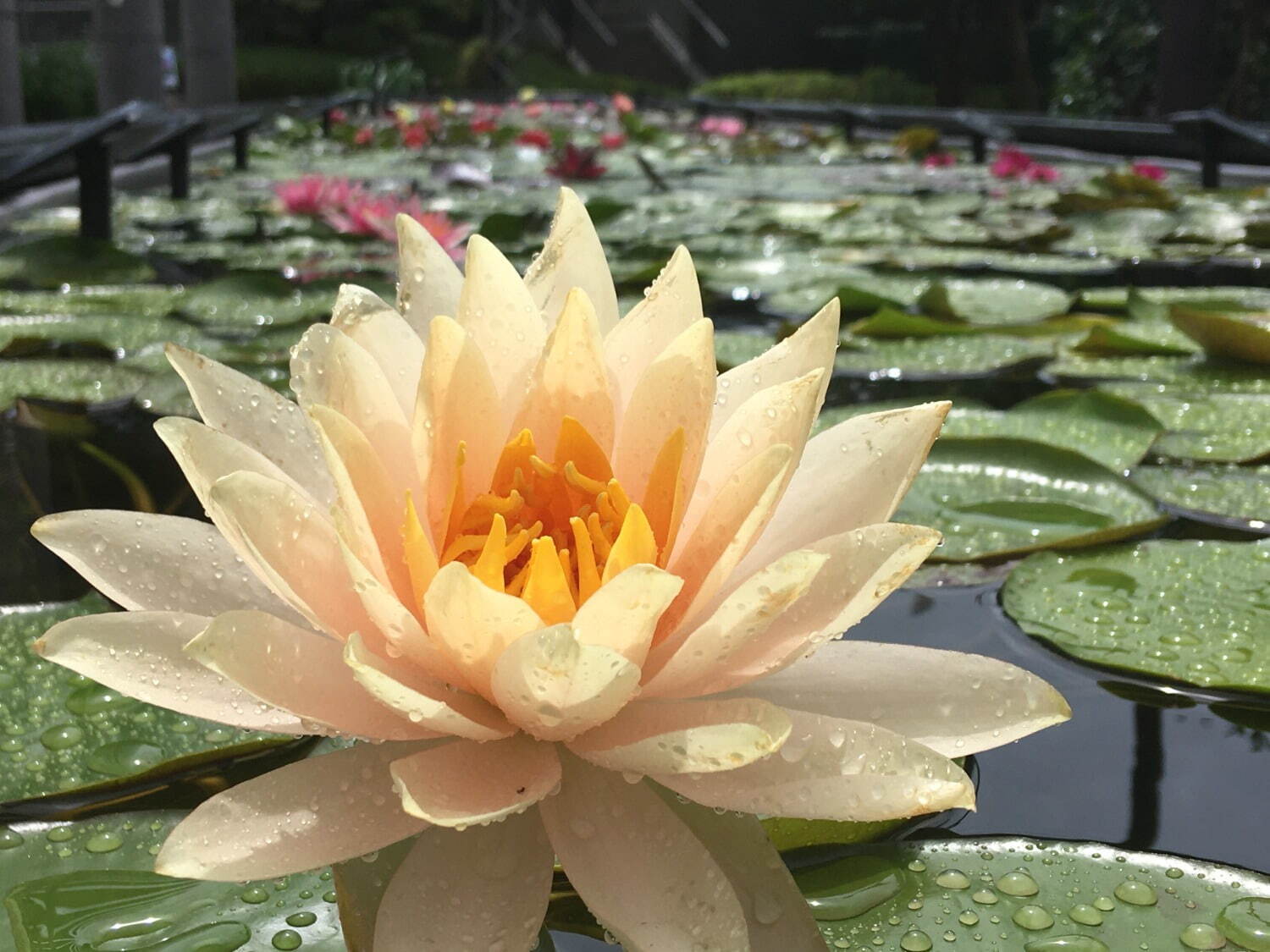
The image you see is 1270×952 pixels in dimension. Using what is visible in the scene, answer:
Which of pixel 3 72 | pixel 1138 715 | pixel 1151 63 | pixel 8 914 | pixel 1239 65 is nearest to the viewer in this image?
pixel 8 914

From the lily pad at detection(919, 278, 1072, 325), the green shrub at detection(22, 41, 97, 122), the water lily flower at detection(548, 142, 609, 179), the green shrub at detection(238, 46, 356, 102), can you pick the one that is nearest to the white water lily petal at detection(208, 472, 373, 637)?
the lily pad at detection(919, 278, 1072, 325)

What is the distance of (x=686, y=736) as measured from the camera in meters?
0.38

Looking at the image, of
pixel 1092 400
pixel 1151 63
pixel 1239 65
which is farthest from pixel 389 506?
pixel 1151 63

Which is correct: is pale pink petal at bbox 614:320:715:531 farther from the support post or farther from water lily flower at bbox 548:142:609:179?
water lily flower at bbox 548:142:609:179

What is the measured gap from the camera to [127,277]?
6.57 ft

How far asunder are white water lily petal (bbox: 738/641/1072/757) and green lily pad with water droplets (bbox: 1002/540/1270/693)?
0.26m

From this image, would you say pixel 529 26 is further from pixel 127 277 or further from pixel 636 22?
pixel 127 277

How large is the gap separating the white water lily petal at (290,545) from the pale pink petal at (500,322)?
0.12 m

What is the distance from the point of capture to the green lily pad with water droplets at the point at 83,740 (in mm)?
528

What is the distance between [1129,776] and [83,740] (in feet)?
1.77

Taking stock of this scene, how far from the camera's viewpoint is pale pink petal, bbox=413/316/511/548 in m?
0.47

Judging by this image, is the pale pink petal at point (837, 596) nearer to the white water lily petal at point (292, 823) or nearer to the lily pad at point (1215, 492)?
the white water lily petal at point (292, 823)

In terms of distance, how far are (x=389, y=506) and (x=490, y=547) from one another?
0.22 feet

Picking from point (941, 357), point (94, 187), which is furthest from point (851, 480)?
point (94, 187)
